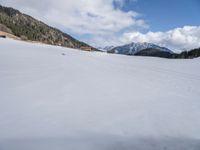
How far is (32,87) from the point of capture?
436 cm

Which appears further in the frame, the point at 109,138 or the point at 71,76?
the point at 71,76

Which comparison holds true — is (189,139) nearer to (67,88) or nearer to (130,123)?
(130,123)

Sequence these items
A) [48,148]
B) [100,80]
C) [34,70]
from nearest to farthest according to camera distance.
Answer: [48,148] < [100,80] < [34,70]

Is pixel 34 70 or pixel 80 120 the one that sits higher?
pixel 34 70

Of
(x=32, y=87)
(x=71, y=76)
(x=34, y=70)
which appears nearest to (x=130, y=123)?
(x=32, y=87)

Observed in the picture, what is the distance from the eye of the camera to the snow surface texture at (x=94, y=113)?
2.48 m

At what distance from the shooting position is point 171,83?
5680 mm

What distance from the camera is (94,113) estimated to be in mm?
3254

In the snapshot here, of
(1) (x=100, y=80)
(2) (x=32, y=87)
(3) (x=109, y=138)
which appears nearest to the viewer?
(3) (x=109, y=138)

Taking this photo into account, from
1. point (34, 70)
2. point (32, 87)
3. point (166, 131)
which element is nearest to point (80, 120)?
point (166, 131)

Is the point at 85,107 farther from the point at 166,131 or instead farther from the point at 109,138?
the point at 166,131

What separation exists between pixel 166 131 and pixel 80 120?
1.11 metres

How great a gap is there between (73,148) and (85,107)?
1.18 metres

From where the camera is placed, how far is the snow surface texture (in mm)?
2477
